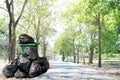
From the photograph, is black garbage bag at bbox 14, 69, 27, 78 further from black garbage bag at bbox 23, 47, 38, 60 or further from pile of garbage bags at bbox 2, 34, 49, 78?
black garbage bag at bbox 23, 47, 38, 60

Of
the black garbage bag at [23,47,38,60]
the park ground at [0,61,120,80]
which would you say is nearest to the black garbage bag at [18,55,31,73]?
the black garbage bag at [23,47,38,60]

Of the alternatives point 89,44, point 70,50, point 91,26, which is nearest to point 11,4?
point 89,44

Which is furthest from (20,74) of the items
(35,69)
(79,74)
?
(79,74)

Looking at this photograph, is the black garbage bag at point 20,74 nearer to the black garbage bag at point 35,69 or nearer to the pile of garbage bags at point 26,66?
the pile of garbage bags at point 26,66

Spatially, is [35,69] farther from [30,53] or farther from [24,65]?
[30,53]

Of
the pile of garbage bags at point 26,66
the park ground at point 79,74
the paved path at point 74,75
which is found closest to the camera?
the paved path at point 74,75

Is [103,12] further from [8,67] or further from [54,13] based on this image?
[54,13]

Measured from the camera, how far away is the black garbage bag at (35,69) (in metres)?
→ 20.4

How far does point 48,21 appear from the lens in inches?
2395

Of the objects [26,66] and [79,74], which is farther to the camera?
[79,74]

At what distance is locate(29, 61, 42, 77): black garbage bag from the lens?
20361 millimetres

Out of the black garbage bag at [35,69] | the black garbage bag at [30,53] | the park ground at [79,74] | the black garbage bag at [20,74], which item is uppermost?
the black garbage bag at [30,53]

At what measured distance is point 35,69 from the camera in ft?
67.5

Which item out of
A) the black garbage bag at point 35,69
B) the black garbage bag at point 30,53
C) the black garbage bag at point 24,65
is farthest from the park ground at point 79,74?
the black garbage bag at point 30,53
